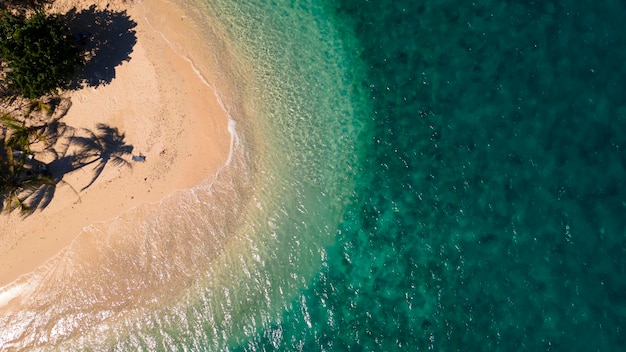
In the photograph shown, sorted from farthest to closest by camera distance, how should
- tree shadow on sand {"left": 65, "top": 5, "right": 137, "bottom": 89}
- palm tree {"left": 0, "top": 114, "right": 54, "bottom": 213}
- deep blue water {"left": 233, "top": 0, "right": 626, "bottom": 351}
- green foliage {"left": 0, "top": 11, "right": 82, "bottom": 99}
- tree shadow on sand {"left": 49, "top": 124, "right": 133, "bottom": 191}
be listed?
deep blue water {"left": 233, "top": 0, "right": 626, "bottom": 351}
tree shadow on sand {"left": 65, "top": 5, "right": 137, "bottom": 89}
tree shadow on sand {"left": 49, "top": 124, "right": 133, "bottom": 191}
palm tree {"left": 0, "top": 114, "right": 54, "bottom": 213}
green foliage {"left": 0, "top": 11, "right": 82, "bottom": 99}

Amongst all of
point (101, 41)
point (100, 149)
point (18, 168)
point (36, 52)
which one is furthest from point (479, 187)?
point (18, 168)

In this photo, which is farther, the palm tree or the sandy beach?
the sandy beach

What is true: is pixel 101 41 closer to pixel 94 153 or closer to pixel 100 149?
pixel 100 149

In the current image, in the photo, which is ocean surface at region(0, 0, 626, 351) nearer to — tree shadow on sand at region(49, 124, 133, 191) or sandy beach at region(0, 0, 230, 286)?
sandy beach at region(0, 0, 230, 286)

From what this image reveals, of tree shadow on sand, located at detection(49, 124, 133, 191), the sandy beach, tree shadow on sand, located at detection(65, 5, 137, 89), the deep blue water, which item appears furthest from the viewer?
the deep blue water

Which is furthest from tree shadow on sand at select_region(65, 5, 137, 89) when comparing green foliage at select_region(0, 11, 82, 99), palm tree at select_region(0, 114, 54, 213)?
palm tree at select_region(0, 114, 54, 213)

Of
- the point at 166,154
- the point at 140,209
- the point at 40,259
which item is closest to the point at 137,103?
the point at 166,154

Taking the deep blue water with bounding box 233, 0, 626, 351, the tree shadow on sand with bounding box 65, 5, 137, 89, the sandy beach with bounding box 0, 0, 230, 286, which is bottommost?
the deep blue water with bounding box 233, 0, 626, 351
